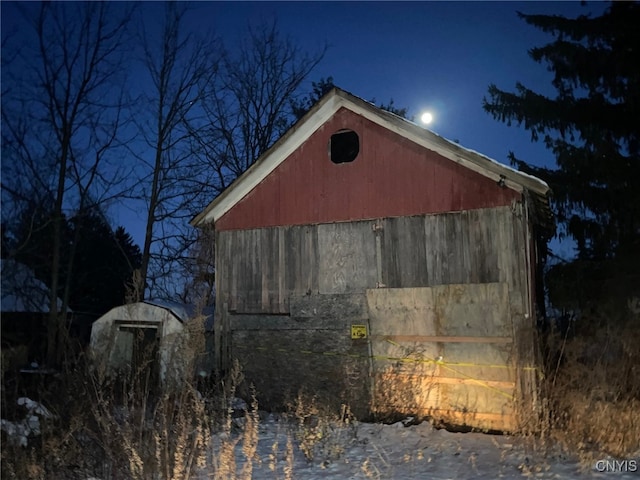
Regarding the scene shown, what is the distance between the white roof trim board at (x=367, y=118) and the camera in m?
8.58

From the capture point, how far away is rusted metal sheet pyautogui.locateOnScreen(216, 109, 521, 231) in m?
9.13

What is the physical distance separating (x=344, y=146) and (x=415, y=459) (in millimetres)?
6327

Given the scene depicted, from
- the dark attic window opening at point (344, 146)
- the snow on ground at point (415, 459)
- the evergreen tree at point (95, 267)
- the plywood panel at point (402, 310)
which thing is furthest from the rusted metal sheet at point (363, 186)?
the evergreen tree at point (95, 267)

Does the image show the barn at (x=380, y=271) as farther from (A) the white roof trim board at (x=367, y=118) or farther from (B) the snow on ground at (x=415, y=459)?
(B) the snow on ground at (x=415, y=459)

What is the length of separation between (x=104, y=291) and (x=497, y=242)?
21837mm

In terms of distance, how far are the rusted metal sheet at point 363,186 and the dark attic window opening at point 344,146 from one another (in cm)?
12

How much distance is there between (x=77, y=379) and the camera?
26.1 ft

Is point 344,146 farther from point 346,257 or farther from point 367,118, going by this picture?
point 346,257

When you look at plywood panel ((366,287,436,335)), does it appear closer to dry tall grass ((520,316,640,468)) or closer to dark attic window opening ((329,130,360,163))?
dry tall grass ((520,316,640,468))

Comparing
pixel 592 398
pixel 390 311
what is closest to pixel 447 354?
pixel 390 311

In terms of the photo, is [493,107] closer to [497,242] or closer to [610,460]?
[497,242]

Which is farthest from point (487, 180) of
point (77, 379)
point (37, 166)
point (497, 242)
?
point (37, 166)

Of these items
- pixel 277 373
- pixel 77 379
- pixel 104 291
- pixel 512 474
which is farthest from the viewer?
pixel 104 291

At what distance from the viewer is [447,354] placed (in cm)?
894
